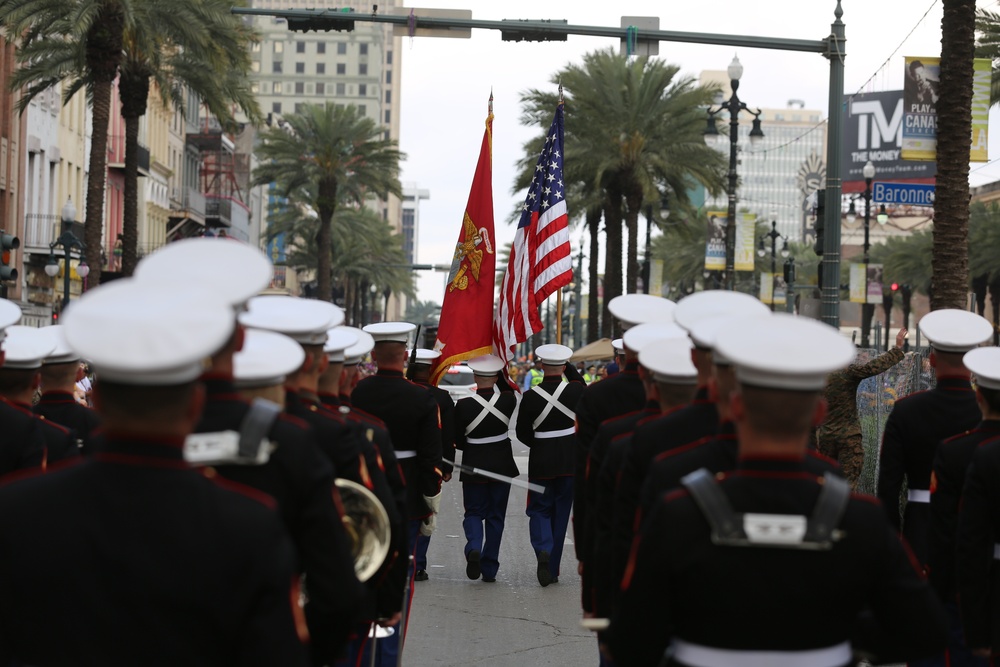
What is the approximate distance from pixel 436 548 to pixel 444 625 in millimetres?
4539

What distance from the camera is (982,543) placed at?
5828 millimetres

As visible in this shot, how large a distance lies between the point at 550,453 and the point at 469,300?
1494 millimetres

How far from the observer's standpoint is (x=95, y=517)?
3.29m

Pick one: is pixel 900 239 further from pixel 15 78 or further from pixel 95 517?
pixel 95 517

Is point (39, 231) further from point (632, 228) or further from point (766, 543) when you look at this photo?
point (766, 543)

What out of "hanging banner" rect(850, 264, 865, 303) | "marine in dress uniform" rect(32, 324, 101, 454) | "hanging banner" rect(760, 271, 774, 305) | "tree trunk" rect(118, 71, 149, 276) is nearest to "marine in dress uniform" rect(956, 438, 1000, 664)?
"marine in dress uniform" rect(32, 324, 101, 454)

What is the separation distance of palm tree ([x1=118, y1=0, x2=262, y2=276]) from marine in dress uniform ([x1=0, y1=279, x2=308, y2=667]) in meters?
27.3

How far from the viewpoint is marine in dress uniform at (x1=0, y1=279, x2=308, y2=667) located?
10.8 feet

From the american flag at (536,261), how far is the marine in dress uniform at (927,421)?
580 centimetres

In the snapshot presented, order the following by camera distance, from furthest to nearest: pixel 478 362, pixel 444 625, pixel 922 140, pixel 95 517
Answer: pixel 922 140
pixel 478 362
pixel 444 625
pixel 95 517

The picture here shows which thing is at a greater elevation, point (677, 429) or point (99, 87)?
point (99, 87)

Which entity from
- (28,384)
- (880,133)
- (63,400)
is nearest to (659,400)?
(28,384)

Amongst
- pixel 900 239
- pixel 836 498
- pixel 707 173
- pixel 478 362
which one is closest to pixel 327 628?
pixel 836 498

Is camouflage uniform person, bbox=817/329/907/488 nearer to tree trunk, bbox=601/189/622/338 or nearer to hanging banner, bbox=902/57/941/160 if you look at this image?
hanging banner, bbox=902/57/941/160
